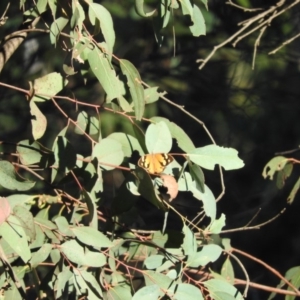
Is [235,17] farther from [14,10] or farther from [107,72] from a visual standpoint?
[107,72]

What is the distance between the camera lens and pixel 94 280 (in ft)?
5.05

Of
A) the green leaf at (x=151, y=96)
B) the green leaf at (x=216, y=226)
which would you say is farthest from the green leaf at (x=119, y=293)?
the green leaf at (x=151, y=96)

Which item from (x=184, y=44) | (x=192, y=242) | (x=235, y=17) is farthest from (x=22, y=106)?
(x=192, y=242)

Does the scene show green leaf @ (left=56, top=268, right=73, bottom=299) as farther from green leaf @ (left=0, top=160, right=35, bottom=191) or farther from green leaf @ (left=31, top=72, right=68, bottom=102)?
green leaf @ (left=31, top=72, right=68, bottom=102)

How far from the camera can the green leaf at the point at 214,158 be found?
1460 millimetres

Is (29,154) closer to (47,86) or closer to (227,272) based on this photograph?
(47,86)

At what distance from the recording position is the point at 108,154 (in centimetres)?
154

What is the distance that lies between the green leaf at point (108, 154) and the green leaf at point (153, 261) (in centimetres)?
22

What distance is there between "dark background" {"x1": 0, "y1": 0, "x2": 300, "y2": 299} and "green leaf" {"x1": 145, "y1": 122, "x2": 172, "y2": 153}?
1.65 m

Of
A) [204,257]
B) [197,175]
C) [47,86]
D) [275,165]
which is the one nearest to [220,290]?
[204,257]

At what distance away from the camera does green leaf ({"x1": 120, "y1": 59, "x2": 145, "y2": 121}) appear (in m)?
1.50

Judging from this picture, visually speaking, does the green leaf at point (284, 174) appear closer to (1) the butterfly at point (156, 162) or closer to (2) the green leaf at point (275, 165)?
(2) the green leaf at point (275, 165)

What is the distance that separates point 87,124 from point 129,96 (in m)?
0.12

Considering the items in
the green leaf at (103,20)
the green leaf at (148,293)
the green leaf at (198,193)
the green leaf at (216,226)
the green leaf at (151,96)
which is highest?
the green leaf at (103,20)
